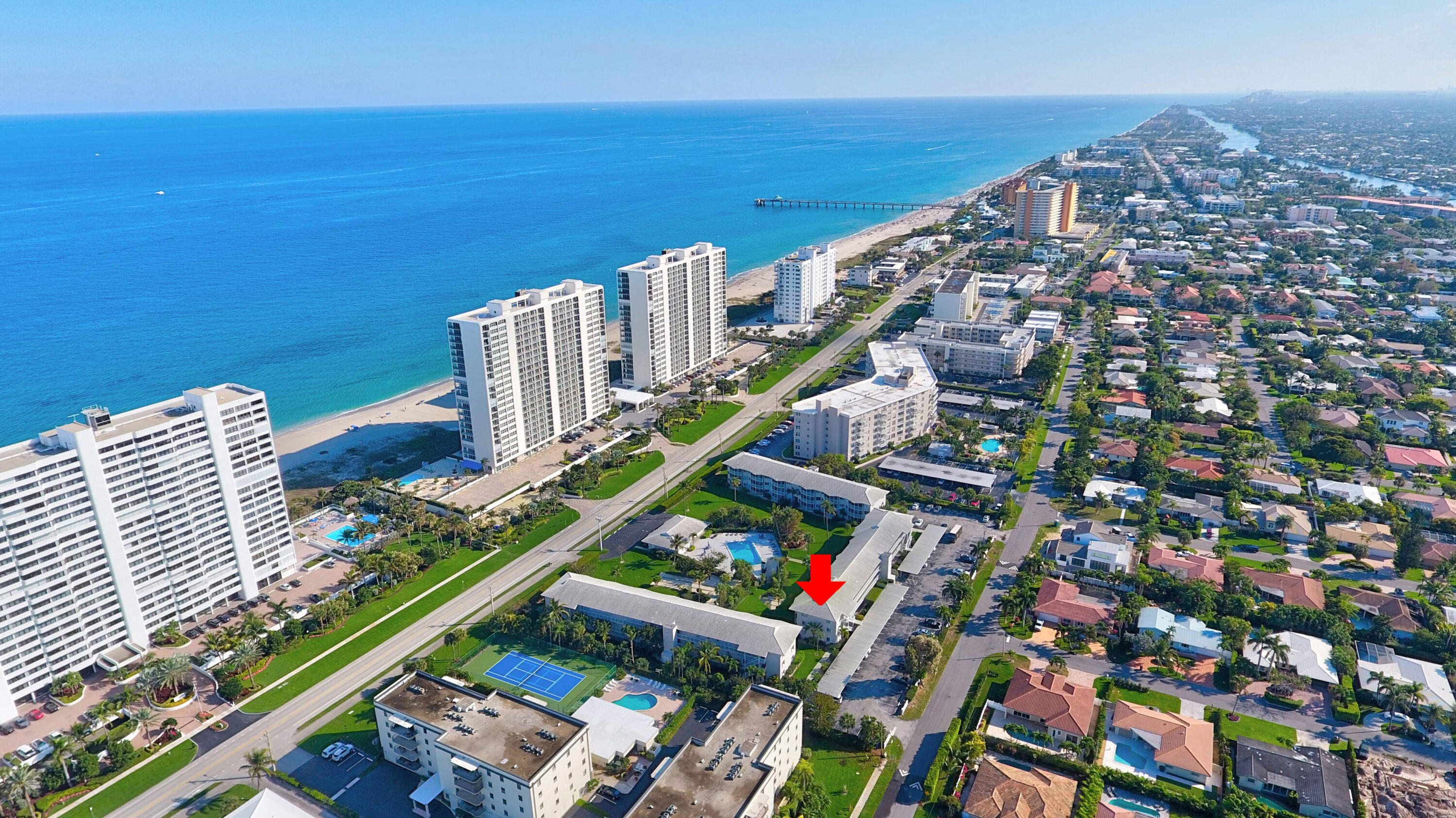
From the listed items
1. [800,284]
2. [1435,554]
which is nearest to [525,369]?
[800,284]

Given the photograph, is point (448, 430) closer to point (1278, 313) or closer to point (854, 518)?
point (854, 518)

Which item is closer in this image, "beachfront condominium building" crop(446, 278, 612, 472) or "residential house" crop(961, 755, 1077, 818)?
"residential house" crop(961, 755, 1077, 818)

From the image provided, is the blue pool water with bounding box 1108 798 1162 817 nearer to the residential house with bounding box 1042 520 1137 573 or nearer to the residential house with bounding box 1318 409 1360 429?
the residential house with bounding box 1042 520 1137 573

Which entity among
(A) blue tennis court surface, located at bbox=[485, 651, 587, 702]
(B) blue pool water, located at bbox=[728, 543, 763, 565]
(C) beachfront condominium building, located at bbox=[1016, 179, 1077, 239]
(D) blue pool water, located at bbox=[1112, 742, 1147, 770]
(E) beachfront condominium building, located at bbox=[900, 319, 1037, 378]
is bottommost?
(D) blue pool water, located at bbox=[1112, 742, 1147, 770]

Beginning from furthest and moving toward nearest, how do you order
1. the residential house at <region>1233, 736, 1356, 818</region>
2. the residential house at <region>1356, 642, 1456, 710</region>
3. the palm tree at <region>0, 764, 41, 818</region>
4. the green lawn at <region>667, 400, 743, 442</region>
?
the green lawn at <region>667, 400, 743, 442</region> → the residential house at <region>1356, 642, 1456, 710</region> → the residential house at <region>1233, 736, 1356, 818</region> → the palm tree at <region>0, 764, 41, 818</region>

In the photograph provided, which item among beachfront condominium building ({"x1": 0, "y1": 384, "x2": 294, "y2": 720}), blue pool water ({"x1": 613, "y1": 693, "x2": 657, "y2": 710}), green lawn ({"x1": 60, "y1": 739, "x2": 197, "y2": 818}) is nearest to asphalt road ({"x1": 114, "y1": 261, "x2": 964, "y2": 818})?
green lawn ({"x1": 60, "y1": 739, "x2": 197, "y2": 818})

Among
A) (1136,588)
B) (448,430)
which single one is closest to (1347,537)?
(1136,588)
